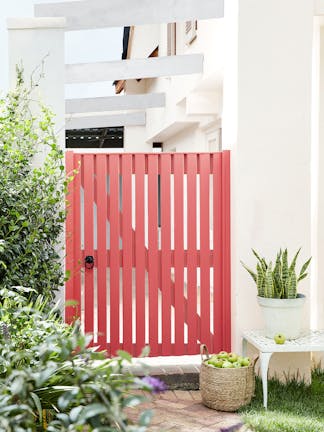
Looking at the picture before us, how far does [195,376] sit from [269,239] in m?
1.27

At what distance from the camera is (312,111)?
19.1 ft

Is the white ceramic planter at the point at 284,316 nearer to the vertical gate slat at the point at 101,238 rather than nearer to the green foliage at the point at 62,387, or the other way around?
the vertical gate slat at the point at 101,238

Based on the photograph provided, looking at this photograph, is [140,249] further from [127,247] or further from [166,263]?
[166,263]

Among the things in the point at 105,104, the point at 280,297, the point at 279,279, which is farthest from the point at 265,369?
the point at 105,104

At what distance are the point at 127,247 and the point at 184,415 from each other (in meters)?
1.51

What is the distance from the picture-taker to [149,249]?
564 cm

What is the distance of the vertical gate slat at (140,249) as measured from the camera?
5590 mm

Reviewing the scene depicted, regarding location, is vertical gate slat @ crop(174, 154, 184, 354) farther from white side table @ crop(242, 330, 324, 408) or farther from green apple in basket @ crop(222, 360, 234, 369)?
green apple in basket @ crop(222, 360, 234, 369)

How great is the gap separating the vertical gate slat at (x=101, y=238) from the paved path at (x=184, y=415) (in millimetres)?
867

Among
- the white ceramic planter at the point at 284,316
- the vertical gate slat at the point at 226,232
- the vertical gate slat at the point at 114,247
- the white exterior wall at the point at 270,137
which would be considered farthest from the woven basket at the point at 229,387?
→ the vertical gate slat at the point at 114,247

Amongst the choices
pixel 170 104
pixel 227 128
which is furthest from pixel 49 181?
pixel 170 104

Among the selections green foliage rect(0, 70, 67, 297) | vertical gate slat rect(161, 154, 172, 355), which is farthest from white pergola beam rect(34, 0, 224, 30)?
vertical gate slat rect(161, 154, 172, 355)

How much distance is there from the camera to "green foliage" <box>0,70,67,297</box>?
482cm

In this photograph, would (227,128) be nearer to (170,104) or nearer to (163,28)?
(170,104)
